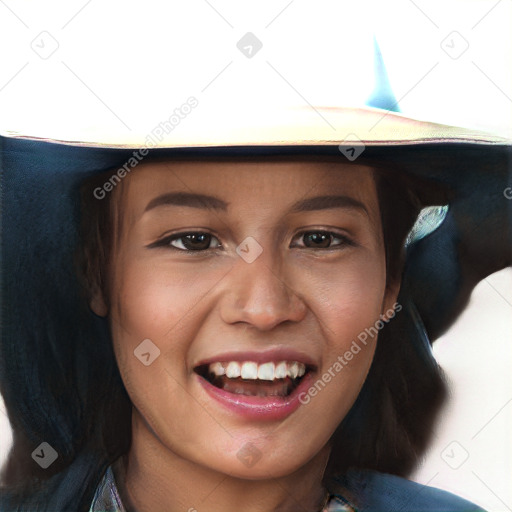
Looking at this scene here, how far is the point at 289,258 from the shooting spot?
5.49ft

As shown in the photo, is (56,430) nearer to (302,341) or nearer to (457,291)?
(302,341)

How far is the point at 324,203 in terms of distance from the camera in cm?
167

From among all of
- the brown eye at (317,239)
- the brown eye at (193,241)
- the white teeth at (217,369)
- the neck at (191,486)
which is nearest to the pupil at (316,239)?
the brown eye at (317,239)

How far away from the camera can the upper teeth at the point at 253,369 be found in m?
1.67

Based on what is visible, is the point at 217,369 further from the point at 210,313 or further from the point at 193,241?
the point at 193,241

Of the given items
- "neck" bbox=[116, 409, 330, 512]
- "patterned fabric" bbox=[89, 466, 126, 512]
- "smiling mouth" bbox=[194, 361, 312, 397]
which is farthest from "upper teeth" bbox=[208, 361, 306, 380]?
Result: "patterned fabric" bbox=[89, 466, 126, 512]

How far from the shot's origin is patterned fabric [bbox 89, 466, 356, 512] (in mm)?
1835

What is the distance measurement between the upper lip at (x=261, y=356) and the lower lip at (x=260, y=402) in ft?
0.17

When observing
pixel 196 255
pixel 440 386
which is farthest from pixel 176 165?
pixel 440 386

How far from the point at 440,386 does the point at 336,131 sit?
829 millimetres

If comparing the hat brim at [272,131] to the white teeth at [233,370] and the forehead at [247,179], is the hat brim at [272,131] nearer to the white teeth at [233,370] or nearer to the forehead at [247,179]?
the forehead at [247,179]

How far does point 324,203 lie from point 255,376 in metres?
0.34

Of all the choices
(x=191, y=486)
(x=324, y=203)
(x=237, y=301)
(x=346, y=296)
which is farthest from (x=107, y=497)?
(x=324, y=203)

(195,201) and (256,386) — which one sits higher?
(195,201)
